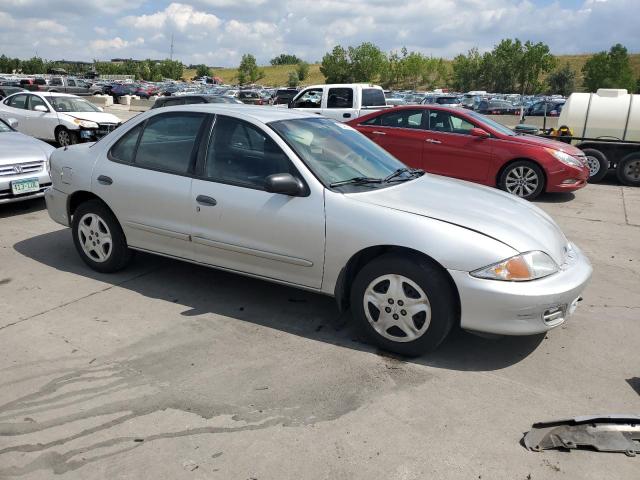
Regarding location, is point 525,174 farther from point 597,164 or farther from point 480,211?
point 480,211

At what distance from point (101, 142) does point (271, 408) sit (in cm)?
315

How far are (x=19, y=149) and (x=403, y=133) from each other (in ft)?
19.6

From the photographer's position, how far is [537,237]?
12.3 feet

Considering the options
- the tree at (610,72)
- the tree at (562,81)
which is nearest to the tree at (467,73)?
the tree at (562,81)

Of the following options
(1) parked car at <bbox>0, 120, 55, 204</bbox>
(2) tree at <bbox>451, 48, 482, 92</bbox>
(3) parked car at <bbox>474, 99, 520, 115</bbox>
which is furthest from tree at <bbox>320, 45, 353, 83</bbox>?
(1) parked car at <bbox>0, 120, 55, 204</bbox>

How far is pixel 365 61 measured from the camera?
8844 cm

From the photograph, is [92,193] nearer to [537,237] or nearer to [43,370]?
[43,370]

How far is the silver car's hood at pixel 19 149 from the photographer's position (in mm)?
7151

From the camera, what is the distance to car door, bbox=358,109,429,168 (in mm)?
9742

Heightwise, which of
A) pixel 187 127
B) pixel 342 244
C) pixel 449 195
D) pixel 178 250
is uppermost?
pixel 187 127

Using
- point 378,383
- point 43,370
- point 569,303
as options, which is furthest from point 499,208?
point 43,370

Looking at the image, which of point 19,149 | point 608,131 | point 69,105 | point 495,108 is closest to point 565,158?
point 608,131

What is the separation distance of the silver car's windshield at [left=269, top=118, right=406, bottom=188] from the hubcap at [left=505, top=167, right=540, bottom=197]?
511 centimetres

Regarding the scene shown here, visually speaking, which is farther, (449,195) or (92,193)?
(92,193)
